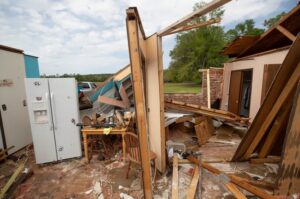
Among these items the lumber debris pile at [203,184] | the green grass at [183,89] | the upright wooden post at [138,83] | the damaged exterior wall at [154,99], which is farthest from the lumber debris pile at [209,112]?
the green grass at [183,89]

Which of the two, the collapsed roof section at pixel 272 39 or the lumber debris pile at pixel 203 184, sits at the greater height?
the collapsed roof section at pixel 272 39

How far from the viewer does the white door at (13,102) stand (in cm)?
341

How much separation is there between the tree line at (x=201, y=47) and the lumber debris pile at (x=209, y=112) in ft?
45.2

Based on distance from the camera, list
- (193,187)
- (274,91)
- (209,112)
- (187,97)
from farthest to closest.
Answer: (187,97)
(209,112)
(274,91)
(193,187)

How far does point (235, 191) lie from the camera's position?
6.59ft

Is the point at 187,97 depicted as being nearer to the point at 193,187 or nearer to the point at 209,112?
the point at 209,112

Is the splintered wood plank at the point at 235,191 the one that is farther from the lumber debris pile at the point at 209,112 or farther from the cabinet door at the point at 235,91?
the cabinet door at the point at 235,91

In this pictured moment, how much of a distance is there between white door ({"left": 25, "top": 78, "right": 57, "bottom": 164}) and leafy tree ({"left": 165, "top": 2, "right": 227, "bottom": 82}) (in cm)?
1637

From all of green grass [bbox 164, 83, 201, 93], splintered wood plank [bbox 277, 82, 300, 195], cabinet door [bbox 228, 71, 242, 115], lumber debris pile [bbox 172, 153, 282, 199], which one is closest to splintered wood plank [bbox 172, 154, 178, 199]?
lumber debris pile [bbox 172, 153, 282, 199]

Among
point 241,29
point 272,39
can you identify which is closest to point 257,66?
point 272,39

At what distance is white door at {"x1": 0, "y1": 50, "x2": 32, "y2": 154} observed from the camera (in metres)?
3.41

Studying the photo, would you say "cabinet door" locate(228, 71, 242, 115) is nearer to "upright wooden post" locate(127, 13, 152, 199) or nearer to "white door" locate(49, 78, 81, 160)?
"upright wooden post" locate(127, 13, 152, 199)

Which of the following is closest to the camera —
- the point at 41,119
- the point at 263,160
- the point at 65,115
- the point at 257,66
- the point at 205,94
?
the point at 263,160

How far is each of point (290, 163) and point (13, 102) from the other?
5.44 meters
